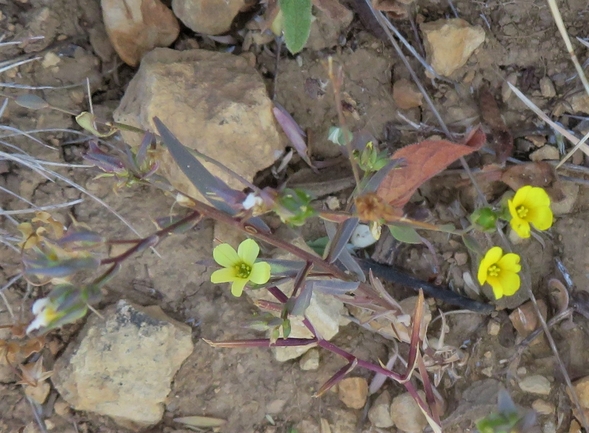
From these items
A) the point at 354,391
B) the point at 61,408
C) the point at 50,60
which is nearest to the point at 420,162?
the point at 354,391

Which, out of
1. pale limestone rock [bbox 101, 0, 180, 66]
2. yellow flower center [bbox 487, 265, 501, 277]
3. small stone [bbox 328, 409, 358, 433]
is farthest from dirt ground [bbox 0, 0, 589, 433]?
yellow flower center [bbox 487, 265, 501, 277]

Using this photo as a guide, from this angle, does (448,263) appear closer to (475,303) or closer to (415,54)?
(475,303)

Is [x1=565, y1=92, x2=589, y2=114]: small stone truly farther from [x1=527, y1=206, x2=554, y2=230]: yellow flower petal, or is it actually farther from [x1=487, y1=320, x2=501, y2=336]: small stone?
[x1=487, y1=320, x2=501, y2=336]: small stone

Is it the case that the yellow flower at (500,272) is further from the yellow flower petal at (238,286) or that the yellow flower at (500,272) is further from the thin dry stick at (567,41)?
the thin dry stick at (567,41)

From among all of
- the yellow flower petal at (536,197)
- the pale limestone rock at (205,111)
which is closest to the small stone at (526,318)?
the yellow flower petal at (536,197)

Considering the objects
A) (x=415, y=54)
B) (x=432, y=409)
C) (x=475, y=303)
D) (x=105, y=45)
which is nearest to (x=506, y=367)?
(x=475, y=303)

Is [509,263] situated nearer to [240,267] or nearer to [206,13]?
[240,267]
